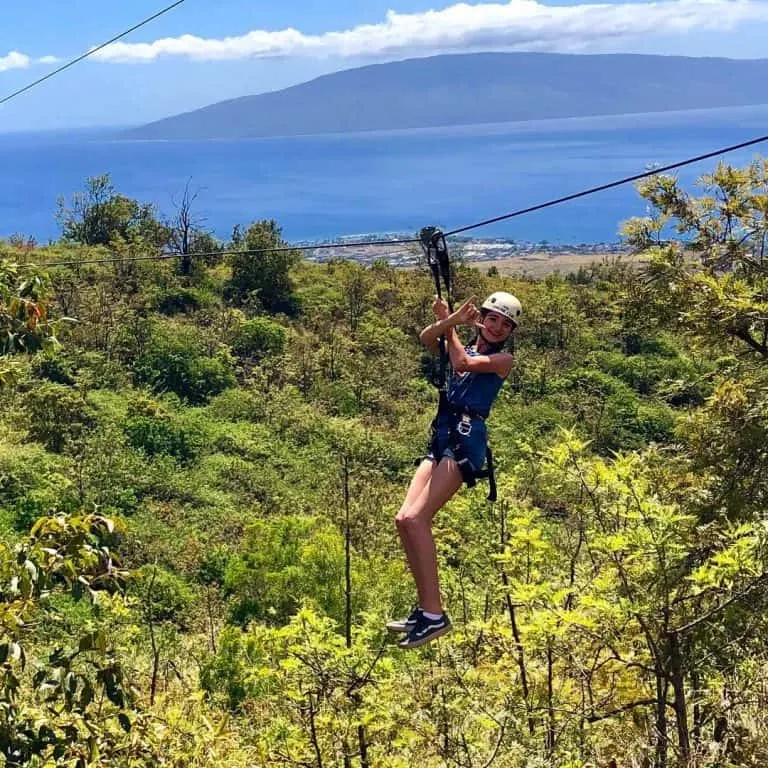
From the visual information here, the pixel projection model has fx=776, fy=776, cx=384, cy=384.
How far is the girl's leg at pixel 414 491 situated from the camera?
3.64 meters

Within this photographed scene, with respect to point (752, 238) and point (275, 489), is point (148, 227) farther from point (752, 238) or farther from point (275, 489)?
point (752, 238)

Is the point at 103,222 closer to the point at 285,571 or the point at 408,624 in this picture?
the point at 285,571

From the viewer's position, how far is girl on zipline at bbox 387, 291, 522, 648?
3615 mm

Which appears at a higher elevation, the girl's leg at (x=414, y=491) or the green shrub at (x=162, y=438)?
the girl's leg at (x=414, y=491)

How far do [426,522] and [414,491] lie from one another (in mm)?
173

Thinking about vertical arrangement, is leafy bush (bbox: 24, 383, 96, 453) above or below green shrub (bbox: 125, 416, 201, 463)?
above

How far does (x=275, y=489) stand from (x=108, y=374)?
7.34 metres

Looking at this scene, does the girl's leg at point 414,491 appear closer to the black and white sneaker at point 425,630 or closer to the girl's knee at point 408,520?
the girl's knee at point 408,520

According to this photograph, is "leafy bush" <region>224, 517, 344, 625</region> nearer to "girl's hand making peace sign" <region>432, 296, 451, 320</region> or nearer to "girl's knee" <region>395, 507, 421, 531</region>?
"girl's knee" <region>395, 507, 421, 531</region>

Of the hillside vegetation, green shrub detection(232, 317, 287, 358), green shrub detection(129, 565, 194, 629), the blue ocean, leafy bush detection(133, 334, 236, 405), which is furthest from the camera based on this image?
the blue ocean

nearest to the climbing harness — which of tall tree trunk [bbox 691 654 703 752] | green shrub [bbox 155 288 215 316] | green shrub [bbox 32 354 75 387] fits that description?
tall tree trunk [bbox 691 654 703 752]

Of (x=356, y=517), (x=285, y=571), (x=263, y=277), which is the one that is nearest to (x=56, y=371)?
(x=263, y=277)

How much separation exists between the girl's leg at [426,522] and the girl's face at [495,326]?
0.64 m

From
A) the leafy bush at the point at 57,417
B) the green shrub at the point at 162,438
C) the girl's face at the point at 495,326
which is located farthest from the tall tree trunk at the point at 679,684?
the leafy bush at the point at 57,417
